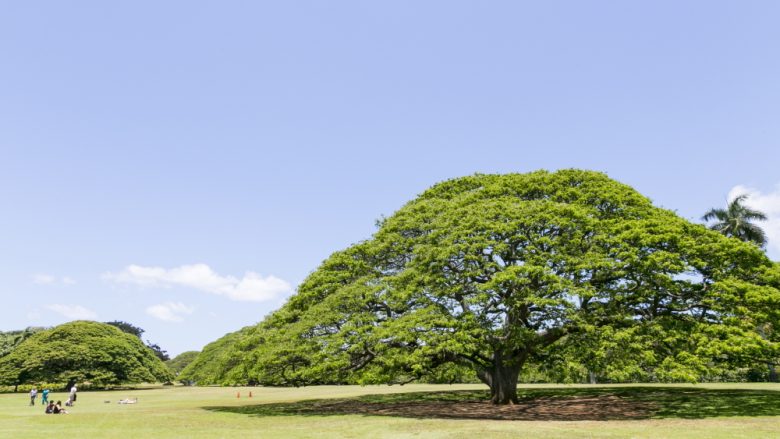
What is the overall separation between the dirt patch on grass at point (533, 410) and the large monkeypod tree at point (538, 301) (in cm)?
185

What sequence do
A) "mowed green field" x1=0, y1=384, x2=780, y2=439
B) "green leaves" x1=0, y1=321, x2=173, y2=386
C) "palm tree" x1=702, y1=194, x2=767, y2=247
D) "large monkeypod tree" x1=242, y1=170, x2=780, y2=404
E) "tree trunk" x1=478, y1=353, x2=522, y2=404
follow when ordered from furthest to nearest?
1. "green leaves" x1=0, y1=321, x2=173, y2=386
2. "palm tree" x1=702, y1=194, x2=767, y2=247
3. "tree trunk" x1=478, y1=353, x2=522, y2=404
4. "large monkeypod tree" x1=242, y1=170, x2=780, y2=404
5. "mowed green field" x1=0, y1=384, x2=780, y2=439

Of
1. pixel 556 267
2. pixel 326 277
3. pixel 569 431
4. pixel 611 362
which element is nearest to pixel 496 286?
pixel 556 267

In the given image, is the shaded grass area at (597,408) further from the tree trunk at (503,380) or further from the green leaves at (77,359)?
the green leaves at (77,359)

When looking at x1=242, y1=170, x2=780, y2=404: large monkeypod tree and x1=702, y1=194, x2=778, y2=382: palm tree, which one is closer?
x1=242, y1=170, x2=780, y2=404: large monkeypod tree

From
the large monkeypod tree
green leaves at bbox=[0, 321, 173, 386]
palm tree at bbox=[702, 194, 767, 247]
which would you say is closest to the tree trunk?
the large monkeypod tree

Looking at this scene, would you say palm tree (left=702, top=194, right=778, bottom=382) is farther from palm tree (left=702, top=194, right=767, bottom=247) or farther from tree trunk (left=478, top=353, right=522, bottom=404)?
tree trunk (left=478, top=353, right=522, bottom=404)

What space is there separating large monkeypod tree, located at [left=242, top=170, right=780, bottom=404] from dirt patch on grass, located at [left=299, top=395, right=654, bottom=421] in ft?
6.08

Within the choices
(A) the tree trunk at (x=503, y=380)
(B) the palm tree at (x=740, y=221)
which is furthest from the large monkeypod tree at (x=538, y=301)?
(B) the palm tree at (x=740, y=221)

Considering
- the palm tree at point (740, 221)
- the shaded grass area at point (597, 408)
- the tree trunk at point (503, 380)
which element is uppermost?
the palm tree at point (740, 221)

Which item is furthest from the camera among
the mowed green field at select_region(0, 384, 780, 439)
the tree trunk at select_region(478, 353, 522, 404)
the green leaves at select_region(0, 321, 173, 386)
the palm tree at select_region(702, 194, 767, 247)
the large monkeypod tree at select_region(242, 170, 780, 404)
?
the green leaves at select_region(0, 321, 173, 386)

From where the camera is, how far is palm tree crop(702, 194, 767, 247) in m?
53.0

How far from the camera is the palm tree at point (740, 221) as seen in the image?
2087 inches

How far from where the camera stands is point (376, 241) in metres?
29.5

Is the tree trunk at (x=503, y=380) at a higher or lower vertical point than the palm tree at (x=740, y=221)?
lower
